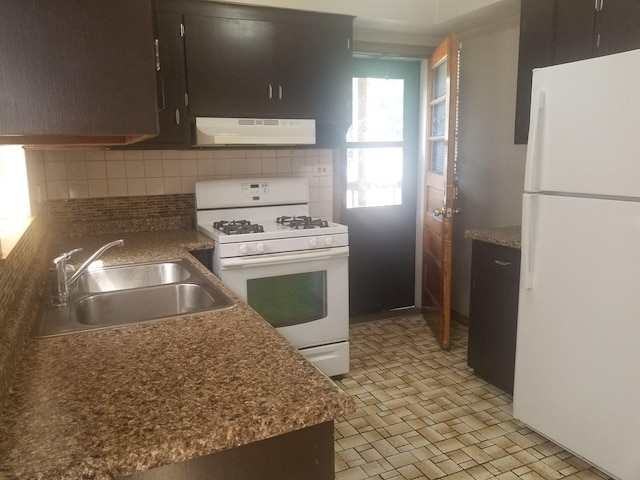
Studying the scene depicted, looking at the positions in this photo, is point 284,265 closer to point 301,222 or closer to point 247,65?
point 301,222

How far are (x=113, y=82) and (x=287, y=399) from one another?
650 mm

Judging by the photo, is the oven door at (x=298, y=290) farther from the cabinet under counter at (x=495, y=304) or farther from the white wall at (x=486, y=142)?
the white wall at (x=486, y=142)

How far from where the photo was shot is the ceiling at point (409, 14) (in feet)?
9.87

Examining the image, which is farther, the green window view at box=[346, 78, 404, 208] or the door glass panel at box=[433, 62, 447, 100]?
the green window view at box=[346, 78, 404, 208]

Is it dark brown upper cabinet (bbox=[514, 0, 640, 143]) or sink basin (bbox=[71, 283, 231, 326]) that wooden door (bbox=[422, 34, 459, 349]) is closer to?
dark brown upper cabinet (bbox=[514, 0, 640, 143])

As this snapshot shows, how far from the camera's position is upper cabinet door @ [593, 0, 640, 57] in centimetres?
216

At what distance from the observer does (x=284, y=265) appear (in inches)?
109

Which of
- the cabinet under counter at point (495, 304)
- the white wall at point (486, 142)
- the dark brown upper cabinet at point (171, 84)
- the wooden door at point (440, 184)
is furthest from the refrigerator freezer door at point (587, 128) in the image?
the dark brown upper cabinet at point (171, 84)

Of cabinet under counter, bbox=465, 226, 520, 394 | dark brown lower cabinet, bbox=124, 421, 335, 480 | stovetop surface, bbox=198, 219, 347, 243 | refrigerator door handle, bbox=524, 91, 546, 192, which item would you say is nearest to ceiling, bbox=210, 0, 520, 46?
refrigerator door handle, bbox=524, 91, 546, 192

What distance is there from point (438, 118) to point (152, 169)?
194cm

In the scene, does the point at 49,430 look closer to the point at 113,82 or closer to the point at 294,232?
the point at 113,82

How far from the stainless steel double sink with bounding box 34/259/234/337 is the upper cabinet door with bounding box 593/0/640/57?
2.03m

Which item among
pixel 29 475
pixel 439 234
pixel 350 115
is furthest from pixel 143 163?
pixel 29 475

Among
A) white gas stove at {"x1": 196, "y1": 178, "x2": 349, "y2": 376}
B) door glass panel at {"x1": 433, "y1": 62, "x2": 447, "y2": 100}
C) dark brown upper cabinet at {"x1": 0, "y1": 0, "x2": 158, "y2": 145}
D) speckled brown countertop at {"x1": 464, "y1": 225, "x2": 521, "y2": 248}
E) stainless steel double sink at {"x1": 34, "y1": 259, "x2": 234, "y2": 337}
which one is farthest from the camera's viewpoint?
door glass panel at {"x1": 433, "y1": 62, "x2": 447, "y2": 100}
